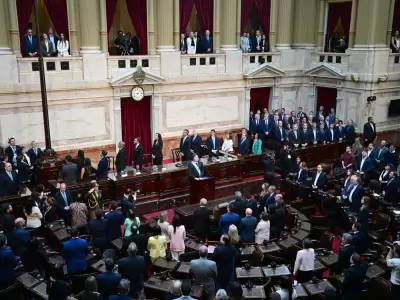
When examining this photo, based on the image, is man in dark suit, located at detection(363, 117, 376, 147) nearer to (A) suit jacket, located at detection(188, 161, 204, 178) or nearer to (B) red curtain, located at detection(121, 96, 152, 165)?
(A) suit jacket, located at detection(188, 161, 204, 178)

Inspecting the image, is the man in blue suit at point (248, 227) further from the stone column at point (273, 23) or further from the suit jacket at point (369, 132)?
the stone column at point (273, 23)

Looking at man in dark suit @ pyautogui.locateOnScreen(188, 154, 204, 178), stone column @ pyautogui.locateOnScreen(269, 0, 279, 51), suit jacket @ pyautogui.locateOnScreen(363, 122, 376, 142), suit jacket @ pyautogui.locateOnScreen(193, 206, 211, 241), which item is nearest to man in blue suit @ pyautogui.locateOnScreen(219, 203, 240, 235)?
suit jacket @ pyautogui.locateOnScreen(193, 206, 211, 241)

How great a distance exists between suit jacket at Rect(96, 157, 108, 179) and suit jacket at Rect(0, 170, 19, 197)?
225cm

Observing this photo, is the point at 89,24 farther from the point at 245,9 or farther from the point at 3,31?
the point at 245,9

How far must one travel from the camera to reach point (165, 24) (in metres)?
17.5

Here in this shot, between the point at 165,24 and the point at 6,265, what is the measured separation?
39.2ft

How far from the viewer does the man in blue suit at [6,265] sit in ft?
25.9

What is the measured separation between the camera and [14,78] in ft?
48.4

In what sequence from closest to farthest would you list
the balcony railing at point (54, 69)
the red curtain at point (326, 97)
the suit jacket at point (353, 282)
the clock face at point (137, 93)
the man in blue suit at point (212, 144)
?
the suit jacket at point (353, 282), the balcony railing at point (54, 69), the man in blue suit at point (212, 144), the clock face at point (137, 93), the red curtain at point (326, 97)

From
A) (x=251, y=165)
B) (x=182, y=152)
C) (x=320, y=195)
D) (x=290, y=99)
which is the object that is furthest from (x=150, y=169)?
(x=290, y=99)

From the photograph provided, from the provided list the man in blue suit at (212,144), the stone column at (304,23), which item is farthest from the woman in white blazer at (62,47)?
the stone column at (304,23)

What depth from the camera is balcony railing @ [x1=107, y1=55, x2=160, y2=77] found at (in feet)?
54.1

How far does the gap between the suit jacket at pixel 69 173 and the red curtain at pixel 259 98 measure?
1008 centimetres

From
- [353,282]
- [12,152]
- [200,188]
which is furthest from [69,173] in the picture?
[353,282]
